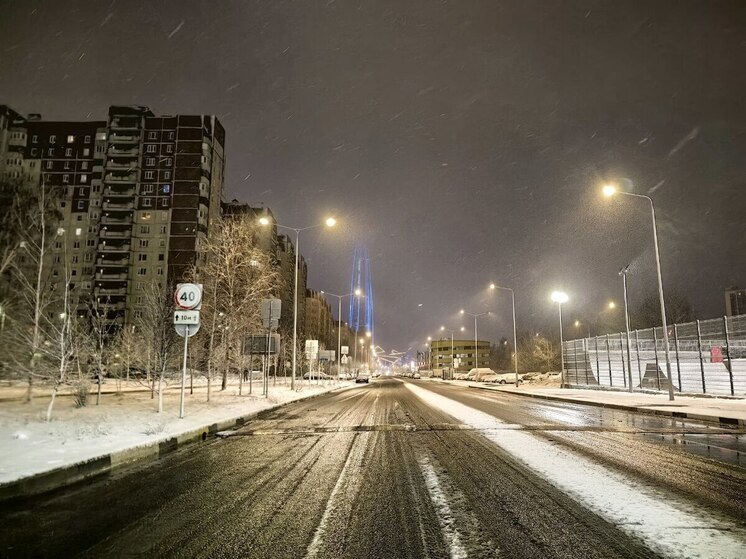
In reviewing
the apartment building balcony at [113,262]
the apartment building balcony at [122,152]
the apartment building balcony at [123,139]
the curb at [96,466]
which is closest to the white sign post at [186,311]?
the curb at [96,466]

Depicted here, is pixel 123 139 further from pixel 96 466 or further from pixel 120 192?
pixel 96 466

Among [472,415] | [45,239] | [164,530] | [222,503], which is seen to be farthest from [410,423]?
[45,239]

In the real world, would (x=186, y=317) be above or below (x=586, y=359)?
above

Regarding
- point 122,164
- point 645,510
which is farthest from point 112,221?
point 645,510

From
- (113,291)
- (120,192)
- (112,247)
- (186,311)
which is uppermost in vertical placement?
(120,192)

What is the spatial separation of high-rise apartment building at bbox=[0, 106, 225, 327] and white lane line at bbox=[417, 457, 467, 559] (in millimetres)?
87995

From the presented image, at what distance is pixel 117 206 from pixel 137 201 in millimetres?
3641

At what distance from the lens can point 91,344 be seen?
16.7 metres

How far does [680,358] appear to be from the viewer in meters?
28.9

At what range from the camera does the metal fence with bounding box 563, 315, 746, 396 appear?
2484 cm

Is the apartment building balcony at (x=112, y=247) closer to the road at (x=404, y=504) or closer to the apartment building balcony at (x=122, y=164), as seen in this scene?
the apartment building balcony at (x=122, y=164)

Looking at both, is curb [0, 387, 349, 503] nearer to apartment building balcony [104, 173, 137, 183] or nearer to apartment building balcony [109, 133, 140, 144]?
apartment building balcony [104, 173, 137, 183]

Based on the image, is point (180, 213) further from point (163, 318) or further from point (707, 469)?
point (707, 469)

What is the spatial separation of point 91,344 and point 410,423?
11085 mm
